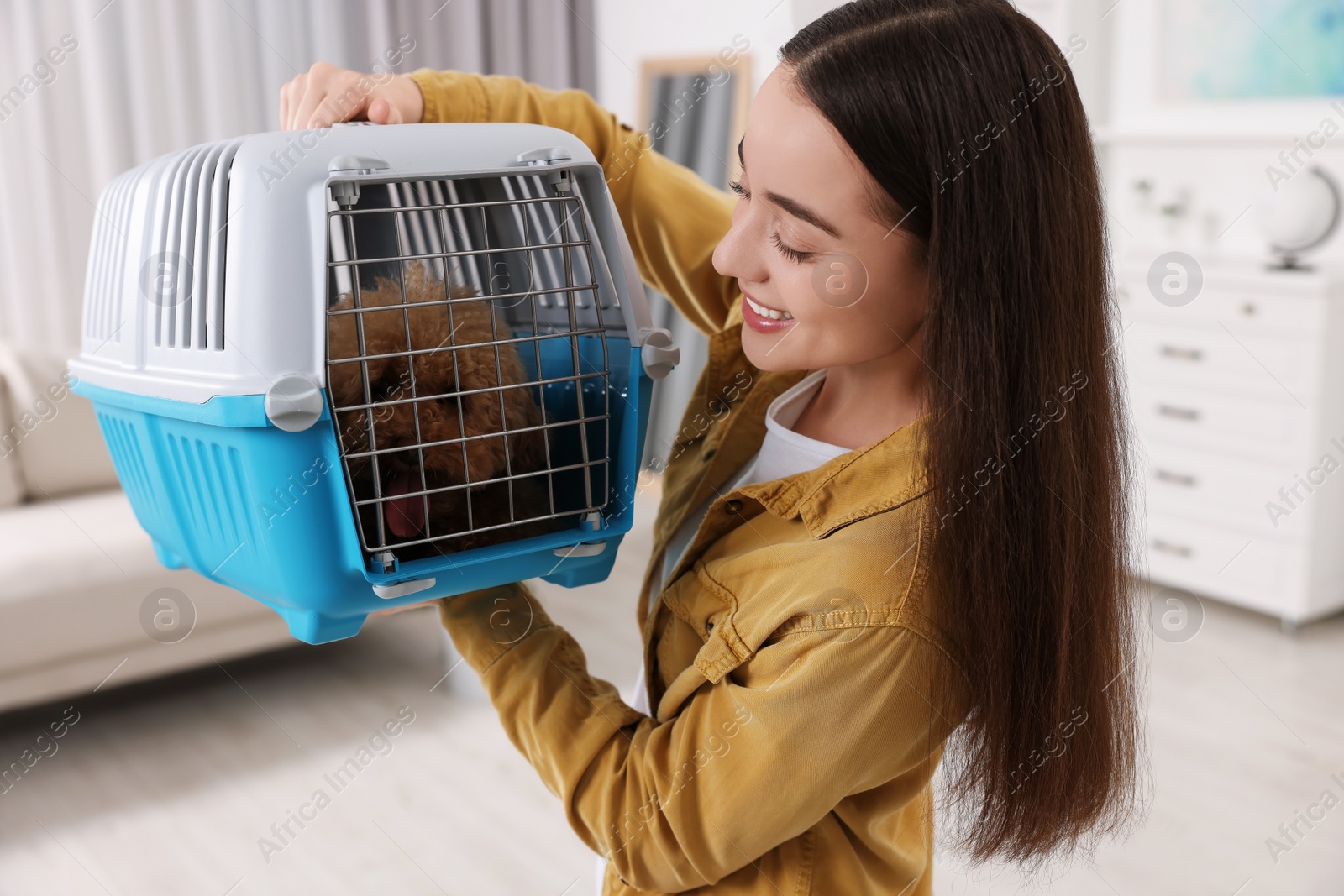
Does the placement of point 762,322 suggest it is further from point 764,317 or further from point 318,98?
point 318,98

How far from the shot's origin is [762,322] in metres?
0.80

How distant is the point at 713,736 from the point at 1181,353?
2609 mm

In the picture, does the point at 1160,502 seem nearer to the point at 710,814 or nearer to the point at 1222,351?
the point at 1222,351

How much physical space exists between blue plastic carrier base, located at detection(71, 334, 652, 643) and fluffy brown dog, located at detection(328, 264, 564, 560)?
3 centimetres

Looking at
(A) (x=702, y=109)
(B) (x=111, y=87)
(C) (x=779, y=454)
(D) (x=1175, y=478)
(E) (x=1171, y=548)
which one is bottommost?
(E) (x=1171, y=548)

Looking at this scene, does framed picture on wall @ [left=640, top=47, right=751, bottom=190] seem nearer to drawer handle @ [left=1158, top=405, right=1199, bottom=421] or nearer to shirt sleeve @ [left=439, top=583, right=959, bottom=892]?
drawer handle @ [left=1158, top=405, right=1199, bottom=421]

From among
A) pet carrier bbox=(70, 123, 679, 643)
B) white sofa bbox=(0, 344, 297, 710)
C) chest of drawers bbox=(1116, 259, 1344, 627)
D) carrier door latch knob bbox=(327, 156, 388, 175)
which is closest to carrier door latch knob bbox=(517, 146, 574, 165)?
pet carrier bbox=(70, 123, 679, 643)

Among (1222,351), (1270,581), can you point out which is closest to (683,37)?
(1222,351)

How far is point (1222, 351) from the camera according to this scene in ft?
9.38

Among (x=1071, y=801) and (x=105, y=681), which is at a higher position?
(x=1071, y=801)

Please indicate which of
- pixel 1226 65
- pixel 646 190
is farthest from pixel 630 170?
pixel 1226 65

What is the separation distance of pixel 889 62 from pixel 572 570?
0.42 meters

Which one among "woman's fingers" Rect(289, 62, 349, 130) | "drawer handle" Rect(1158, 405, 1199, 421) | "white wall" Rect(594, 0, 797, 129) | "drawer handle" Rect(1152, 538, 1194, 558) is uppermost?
"woman's fingers" Rect(289, 62, 349, 130)

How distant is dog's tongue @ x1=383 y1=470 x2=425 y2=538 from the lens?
75 cm
